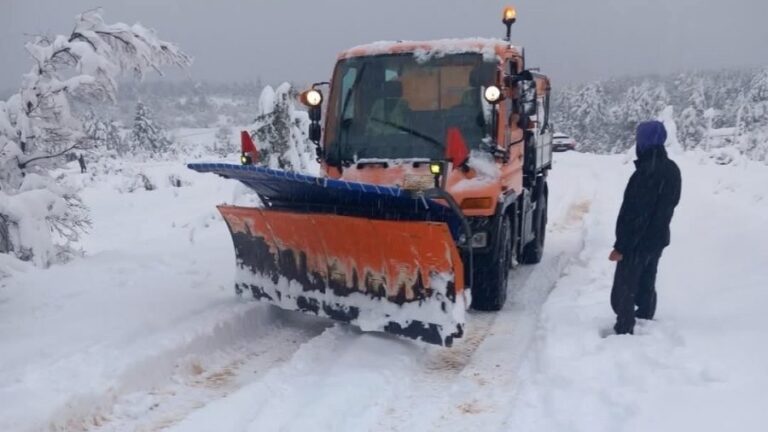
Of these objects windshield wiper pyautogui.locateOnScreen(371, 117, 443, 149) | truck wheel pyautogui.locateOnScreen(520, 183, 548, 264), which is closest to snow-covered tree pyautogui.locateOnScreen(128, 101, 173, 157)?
truck wheel pyautogui.locateOnScreen(520, 183, 548, 264)

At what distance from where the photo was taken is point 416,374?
5.16m

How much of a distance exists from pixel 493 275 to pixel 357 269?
1.61m

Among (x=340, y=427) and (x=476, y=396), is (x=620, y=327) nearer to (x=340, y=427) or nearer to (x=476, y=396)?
(x=476, y=396)

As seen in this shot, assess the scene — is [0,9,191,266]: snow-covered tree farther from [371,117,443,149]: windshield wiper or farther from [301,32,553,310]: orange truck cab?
[371,117,443,149]: windshield wiper

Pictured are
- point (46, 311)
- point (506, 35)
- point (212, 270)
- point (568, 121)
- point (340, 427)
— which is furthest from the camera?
point (568, 121)

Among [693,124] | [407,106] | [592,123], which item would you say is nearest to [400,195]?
[407,106]

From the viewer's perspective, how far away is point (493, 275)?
6.66 m

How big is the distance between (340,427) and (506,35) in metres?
6.26

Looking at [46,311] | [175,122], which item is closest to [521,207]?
[46,311]

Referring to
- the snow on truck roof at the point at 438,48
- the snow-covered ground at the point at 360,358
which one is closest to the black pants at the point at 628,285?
the snow-covered ground at the point at 360,358

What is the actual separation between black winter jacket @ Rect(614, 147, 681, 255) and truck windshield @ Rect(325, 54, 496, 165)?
5.46ft

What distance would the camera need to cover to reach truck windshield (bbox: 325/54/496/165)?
21.3ft

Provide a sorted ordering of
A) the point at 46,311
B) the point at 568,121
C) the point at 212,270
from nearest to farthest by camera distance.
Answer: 1. the point at 46,311
2. the point at 212,270
3. the point at 568,121

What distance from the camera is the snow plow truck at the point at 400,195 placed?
5.32 metres
